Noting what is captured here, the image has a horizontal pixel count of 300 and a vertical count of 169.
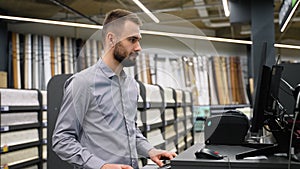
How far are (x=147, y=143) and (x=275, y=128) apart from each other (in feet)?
1.82

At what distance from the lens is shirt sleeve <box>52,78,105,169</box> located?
1406mm

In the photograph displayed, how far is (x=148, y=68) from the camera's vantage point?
1.27m

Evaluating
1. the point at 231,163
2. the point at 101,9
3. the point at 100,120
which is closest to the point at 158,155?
the point at 100,120

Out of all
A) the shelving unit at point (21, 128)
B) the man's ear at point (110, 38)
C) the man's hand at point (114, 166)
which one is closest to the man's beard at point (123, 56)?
the man's ear at point (110, 38)

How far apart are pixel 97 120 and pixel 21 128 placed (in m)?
3.06

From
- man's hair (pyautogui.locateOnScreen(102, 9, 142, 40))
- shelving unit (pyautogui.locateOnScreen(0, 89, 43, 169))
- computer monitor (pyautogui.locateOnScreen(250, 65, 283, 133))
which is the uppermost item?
man's hair (pyautogui.locateOnScreen(102, 9, 142, 40))

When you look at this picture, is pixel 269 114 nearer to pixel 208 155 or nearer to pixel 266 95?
pixel 266 95

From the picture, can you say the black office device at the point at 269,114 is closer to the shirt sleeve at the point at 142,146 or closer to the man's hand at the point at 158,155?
the man's hand at the point at 158,155

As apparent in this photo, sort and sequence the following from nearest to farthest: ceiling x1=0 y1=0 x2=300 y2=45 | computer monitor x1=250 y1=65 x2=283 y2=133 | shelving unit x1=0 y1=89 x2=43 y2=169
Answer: computer monitor x1=250 y1=65 x2=283 y2=133
shelving unit x1=0 y1=89 x2=43 y2=169
ceiling x1=0 y1=0 x2=300 y2=45

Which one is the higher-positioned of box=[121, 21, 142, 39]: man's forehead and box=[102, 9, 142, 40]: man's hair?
box=[102, 9, 142, 40]: man's hair

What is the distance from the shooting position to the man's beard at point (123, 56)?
1.24m

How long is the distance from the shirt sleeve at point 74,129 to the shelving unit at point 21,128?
2780 millimetres

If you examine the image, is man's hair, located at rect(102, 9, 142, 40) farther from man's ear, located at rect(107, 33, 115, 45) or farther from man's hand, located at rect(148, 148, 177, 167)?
man's hand, located at rect(148, 148, 177, 167)

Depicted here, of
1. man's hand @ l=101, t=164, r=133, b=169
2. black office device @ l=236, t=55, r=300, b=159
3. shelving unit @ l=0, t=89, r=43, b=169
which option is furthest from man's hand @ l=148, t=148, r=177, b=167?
shelving unit @ l=0, t=89, r=43, b=169
